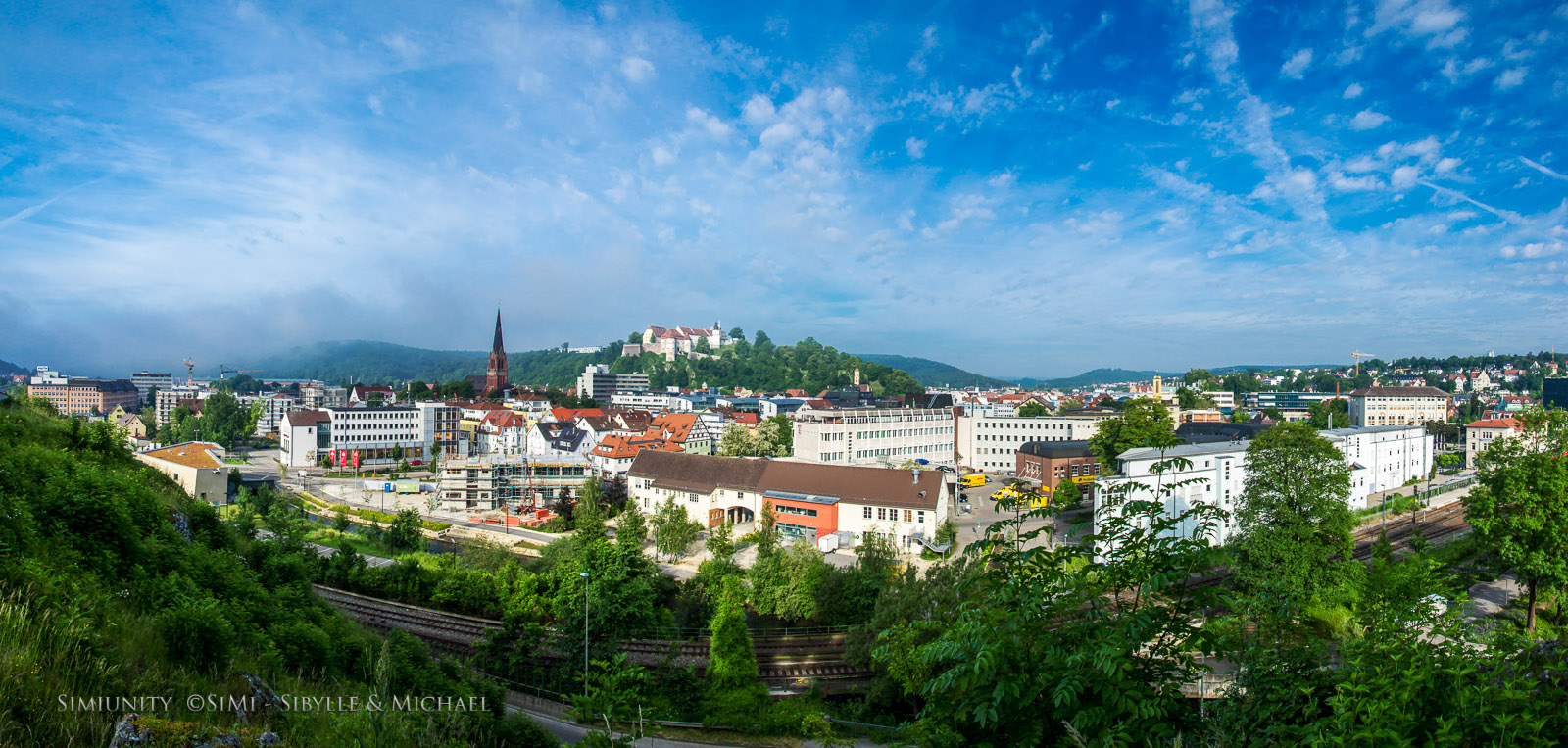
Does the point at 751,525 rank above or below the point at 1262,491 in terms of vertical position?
below

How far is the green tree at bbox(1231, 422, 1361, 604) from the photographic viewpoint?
17.0 meters

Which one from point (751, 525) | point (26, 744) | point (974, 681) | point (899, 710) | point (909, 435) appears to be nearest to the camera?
point (26, 744)

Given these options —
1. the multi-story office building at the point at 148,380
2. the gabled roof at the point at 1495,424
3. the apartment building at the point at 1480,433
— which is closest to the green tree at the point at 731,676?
the gabled roof at the point at 1495,424

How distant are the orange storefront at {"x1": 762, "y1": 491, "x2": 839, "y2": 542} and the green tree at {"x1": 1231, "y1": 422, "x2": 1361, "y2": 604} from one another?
49.3 ft

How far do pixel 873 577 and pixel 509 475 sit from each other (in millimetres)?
28725

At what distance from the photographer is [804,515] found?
97.8 feet

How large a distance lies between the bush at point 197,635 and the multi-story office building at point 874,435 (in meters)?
41.1

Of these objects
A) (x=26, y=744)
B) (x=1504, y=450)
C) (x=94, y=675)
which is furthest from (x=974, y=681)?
(x=1504, y=450)

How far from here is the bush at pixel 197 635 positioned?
216 inches

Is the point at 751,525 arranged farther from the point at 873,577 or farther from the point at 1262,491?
the point at 1262,491

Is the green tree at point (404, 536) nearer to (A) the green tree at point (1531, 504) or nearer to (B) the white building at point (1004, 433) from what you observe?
(A) the green tree at point (1531, 504)

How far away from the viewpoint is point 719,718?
13906mm

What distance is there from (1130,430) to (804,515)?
21.6 meters

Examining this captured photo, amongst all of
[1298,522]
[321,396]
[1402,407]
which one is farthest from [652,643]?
[321,396]
